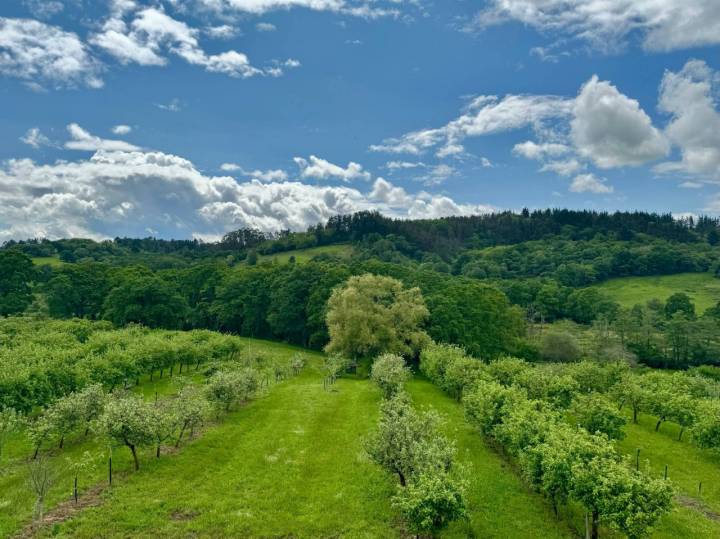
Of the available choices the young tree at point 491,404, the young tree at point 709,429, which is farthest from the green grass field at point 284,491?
the young tree at point 491,404

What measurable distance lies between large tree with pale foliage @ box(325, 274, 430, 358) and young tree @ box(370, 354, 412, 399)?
1802 cm

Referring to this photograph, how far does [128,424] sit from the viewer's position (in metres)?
32.2

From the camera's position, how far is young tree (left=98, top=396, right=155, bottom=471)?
31891mm

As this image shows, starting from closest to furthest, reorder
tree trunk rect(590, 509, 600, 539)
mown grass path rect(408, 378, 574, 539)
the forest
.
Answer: tree trunk rect(590, 509, 600, 539)
the forest
mown grass path rect(408, 378, 574, 539)

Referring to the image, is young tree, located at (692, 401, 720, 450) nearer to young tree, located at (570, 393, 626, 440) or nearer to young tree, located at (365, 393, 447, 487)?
young tree, located at (570, 393, 626, 440)

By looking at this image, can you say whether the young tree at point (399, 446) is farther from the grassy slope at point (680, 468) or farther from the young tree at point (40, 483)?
the young tree at point (40, 483)

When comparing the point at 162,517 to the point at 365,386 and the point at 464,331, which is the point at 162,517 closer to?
the point at 365,386

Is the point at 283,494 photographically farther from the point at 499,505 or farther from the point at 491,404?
the point at 491,404

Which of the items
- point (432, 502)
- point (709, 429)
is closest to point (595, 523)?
point (432, 502)

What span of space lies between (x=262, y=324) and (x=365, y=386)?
5899 cm

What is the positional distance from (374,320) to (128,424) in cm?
5183

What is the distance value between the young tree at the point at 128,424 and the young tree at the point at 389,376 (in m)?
27.2

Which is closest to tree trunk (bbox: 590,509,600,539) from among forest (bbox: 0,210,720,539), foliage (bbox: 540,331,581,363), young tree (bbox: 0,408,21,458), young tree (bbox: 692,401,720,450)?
forest (bbox: 0,210,720,539)

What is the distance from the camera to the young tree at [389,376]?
174 feet
